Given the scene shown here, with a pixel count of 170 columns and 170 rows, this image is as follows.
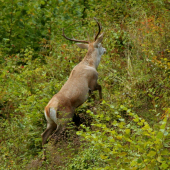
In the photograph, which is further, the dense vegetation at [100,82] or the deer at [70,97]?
the deer at [70,97]

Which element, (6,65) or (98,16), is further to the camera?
(98,16)

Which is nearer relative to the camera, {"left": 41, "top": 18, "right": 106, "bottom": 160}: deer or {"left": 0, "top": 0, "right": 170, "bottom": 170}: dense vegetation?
{"left": 0, "top": 0, "right": 170, "bottom": 170}: dense vegetation

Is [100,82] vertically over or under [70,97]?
under

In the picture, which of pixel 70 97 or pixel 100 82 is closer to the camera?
pixel 70 97

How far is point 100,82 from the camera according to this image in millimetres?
8930

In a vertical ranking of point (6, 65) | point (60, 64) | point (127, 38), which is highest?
point (127, 38)

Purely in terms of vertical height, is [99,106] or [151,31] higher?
[151,31]

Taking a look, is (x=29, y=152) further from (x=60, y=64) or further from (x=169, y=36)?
(x=169, y=36)

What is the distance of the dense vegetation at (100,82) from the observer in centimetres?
416

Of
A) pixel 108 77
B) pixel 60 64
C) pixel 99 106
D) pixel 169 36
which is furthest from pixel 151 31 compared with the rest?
pixel 99 106

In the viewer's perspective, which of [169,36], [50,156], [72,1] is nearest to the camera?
[50,156]

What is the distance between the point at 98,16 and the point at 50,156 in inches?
305

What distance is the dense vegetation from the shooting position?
4.16 meters

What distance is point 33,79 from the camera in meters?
9.60
